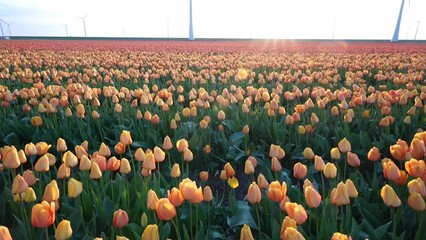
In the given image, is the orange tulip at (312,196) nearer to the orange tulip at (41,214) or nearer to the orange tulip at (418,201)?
the orange tulip at (418,201)

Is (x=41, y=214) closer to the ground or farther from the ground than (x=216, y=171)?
farther from the ground

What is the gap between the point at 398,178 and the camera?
222 cm

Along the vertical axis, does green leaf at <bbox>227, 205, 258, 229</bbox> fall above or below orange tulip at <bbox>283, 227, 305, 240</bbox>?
below

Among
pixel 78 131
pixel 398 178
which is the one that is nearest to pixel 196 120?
pixel 78 131

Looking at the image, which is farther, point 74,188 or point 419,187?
point 74,188

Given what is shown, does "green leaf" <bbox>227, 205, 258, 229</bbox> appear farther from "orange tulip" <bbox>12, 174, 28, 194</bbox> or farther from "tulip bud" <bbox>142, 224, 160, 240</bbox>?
"orange tulip" <bbox>12, 174, 28, 194</bbox>

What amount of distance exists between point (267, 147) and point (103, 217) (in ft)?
7.30

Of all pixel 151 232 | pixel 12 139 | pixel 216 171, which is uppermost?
pixel 151 232

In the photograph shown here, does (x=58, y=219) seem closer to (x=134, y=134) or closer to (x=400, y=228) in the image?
(x=134, y=134)

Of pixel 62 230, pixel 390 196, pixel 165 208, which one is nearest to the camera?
pixel 62 230

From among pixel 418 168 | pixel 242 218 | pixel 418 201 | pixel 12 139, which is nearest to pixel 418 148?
pixel 418 168

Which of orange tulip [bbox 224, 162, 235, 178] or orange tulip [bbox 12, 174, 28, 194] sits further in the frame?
orange tulip [bbox 224, 162, 235, 178]

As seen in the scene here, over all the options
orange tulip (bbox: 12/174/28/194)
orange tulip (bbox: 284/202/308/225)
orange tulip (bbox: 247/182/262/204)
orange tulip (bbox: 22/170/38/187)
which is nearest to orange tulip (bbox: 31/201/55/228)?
orange tulip (bbox: 12/174/28/194)

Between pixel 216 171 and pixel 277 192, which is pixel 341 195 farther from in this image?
pixel 216 171
